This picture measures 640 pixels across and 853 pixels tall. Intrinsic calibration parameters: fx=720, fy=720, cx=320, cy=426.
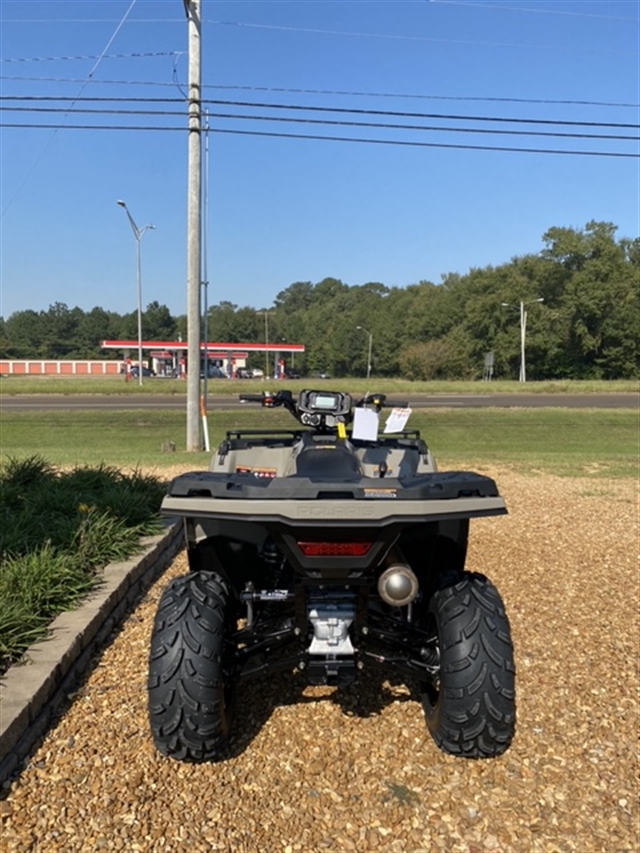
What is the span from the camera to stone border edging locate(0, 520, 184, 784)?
2.80m

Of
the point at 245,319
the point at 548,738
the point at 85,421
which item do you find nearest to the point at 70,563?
the point at 548,738

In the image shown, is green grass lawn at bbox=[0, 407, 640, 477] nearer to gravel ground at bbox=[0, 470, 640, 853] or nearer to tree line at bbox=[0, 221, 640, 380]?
gravel ground at bbox=[0, 470, 640, 853]

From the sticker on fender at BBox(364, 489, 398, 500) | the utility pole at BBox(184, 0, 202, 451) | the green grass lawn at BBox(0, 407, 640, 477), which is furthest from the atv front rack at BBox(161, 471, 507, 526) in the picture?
the utility pole at BBox(184, 0, 202, 451)

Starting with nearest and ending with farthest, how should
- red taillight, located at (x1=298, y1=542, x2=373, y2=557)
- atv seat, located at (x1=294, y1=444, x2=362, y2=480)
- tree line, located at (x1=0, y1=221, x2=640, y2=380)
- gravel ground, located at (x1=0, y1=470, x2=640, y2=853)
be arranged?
gravel ground, located at (x1=0, y1=470, x2=640, y2=853)
red taillight, located at (x1=298, y1=542, x2=373, y2=557)
atv seat, located at (x1=294, y1=444, x2=362, y2=480)
tree line, located at (x1=0, y1=221, x2=640, y2=380)

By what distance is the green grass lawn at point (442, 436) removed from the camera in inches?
465

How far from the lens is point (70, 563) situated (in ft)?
14.7

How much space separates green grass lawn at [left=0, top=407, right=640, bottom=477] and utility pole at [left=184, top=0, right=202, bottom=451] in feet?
3.10

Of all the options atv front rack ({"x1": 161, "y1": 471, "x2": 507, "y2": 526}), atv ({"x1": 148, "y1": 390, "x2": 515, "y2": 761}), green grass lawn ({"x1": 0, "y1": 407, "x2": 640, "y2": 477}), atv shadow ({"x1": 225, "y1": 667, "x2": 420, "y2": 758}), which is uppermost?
atv front rack ({"x1": 161, "y1": 471, "x2": 507, "y2": 526})

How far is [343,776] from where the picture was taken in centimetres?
279

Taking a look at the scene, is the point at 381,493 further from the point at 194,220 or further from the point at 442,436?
the point at 442,436

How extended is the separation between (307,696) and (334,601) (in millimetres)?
910

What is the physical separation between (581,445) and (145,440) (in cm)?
927

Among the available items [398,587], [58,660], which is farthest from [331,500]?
[58,660]

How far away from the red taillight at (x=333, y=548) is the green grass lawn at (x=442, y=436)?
8071mm
